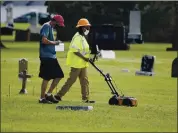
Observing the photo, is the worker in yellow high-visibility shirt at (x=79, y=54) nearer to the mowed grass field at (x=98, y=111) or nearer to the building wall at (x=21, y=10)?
the mowed grass field at (x=98, y=111)

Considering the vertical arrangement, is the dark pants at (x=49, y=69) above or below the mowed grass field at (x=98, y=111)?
above

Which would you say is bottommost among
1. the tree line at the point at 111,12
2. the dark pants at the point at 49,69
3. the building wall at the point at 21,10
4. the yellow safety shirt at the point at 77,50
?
the building wall at the point at 21,10

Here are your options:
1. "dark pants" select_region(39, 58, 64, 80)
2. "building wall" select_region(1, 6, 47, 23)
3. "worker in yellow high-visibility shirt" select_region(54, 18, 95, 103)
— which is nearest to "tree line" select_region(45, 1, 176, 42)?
"worker in yellow high-visibility shirt" select_region(54, 18, 95, 103)

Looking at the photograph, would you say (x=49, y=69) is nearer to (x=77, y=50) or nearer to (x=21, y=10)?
(x=77, y=50)

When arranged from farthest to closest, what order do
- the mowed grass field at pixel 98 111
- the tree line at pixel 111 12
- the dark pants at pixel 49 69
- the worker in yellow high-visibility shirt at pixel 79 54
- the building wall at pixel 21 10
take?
the building wall at pixel 21 10 < the tree line at pixel 111 12 < the worker in yellow high-visibility shirt at pixel 79 54 < the dark pants at pixel 49 69 < the mowed grass field at pixel 98 111

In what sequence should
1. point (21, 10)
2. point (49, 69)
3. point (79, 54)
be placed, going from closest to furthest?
1. point (49, 69)
2. point (79, 54)
3. point (21, 10)

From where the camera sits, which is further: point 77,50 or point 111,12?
point 111,12

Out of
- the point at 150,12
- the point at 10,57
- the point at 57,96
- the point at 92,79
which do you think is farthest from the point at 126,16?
the point at 57,96

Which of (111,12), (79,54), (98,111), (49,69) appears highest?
(79,54)

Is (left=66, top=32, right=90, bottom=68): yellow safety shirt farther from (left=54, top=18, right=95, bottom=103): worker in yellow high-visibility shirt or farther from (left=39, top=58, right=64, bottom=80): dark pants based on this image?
(left=39, top=58, right=64, bottom=80): dark pants

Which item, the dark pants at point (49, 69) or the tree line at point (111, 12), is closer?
the dark pants at point (49, 69)

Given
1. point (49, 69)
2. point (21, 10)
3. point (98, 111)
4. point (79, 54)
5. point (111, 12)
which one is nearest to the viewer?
point (98, 111)

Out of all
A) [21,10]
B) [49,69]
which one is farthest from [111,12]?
[21,10]

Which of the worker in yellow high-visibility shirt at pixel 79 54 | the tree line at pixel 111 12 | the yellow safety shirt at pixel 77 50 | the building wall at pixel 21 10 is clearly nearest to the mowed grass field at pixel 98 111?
the worker in yellow high-visibility shirt at pixel 79 54
